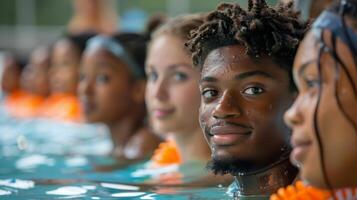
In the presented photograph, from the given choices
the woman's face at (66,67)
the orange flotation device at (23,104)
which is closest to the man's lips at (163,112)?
the woman's face at (66,67)

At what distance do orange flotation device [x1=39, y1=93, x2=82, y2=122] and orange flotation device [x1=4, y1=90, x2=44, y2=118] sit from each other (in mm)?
206

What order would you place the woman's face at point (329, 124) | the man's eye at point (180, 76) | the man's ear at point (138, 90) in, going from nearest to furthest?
the woman's face at point (329, 124)
the man's eye at point (180, 76)
the man's ear at point (138, 90)

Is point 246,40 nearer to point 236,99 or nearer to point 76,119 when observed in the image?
point 236,99

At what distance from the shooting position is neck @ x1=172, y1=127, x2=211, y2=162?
4.91 meters

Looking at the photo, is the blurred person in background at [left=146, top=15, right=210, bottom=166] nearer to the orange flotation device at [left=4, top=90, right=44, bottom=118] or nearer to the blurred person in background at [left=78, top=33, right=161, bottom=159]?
the blurred person in background at [left=78, top=33, right=161, bottom=159]

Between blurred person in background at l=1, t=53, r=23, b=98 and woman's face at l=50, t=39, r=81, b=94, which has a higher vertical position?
blurred person in background at l=1, t=53, r=23, b=98

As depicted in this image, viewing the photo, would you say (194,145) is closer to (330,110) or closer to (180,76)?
(180,76)

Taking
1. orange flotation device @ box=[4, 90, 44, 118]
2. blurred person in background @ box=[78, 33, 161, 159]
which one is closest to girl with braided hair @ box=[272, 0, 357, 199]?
blurred person in background @ box=[78, 33, 161, 159]

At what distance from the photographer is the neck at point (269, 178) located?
3.46 meters

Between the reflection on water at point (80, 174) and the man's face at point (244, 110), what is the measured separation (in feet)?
1.38

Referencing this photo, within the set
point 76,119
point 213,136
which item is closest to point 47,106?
point 76,119

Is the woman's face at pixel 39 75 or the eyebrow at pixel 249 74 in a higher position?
the woman's face at pixel 39 75

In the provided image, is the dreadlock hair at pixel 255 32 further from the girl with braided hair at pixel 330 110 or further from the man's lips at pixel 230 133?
the girl with braided hair at pixel 330 110

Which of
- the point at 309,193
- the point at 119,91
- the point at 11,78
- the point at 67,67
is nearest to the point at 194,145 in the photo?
the point at 119,91
